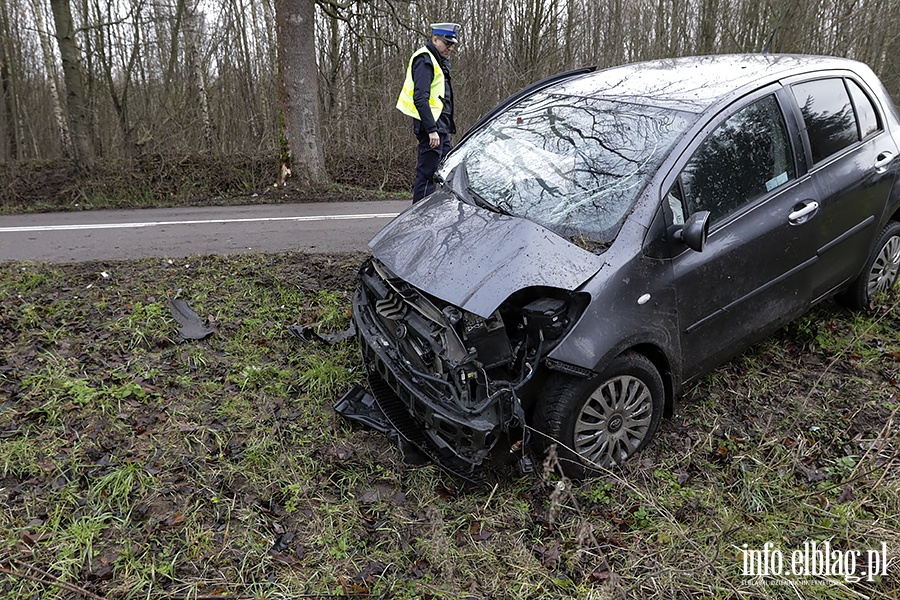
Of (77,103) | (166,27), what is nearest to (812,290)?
(77,103)

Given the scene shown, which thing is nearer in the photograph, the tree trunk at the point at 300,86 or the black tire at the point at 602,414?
the black tire at the point at 602,414

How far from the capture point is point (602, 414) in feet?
10.5

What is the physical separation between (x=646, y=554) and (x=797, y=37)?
1932 centimetres

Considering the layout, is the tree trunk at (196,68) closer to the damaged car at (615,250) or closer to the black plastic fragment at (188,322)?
the black plastic fragment at (188,322)

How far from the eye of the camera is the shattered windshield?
3371mm

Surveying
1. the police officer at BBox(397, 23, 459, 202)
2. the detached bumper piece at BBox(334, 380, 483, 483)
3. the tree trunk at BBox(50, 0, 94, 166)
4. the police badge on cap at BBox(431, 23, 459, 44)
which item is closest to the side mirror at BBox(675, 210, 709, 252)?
the detached bumper piece at BBox(334, 380, 483, 483)

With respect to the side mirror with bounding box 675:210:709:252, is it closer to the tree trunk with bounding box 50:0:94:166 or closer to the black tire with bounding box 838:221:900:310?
the black tire with bounding box 838:221:900:310

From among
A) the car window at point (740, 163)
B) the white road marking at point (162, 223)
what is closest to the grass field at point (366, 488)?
the car window at point (740, 163)

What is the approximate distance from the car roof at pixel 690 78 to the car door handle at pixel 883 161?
67cm

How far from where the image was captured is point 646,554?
287cm

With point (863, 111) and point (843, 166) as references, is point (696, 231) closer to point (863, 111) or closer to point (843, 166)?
point (843, 166)

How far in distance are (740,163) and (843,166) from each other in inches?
39.5

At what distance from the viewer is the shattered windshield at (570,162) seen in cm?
337

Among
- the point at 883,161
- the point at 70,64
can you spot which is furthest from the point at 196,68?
the point at 883,161
